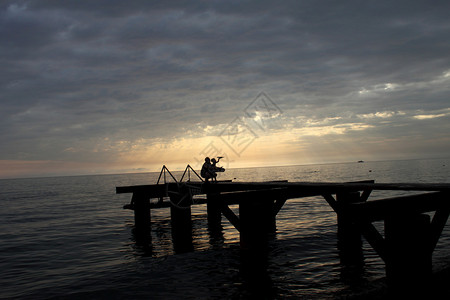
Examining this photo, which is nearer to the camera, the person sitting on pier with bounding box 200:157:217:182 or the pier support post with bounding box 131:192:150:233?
the person sitting on pier with bounding box 200:157:217:182

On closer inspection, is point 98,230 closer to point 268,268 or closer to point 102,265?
point 102,265

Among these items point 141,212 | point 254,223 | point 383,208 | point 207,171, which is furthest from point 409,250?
point 141,212

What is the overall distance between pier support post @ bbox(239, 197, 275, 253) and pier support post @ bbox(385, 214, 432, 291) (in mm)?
4397

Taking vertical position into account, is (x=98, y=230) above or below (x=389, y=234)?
below

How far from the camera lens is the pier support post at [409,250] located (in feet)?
17.8

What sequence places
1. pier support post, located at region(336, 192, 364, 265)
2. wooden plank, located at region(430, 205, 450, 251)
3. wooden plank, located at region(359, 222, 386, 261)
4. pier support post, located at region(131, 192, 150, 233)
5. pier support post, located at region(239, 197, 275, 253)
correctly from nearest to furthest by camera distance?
1. wooden plank, located at region(359, 222, 386, 261)
2. wooden plank, located at region(430, 205, 450, 251)
3. pier support post, located at region(239, 197, 275, 253)
4. pier support post, located at region(336, 192, 364, 265)
5. pier support post, located at region(131, 192, 150, 233)

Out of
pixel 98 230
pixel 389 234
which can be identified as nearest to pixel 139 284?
pixel 389 234

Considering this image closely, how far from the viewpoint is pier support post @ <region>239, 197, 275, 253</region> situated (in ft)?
31.6

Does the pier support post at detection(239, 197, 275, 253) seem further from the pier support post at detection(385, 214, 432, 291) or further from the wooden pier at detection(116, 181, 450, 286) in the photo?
the pier support post at detection(385, 214, 432, 291)

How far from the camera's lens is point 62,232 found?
22594 millimetres

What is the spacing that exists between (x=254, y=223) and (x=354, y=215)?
461cm

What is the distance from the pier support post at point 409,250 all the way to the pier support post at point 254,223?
4397 mm

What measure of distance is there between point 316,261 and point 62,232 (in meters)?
18.5

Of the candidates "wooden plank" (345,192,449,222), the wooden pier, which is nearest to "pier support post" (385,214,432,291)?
the wooden pier
